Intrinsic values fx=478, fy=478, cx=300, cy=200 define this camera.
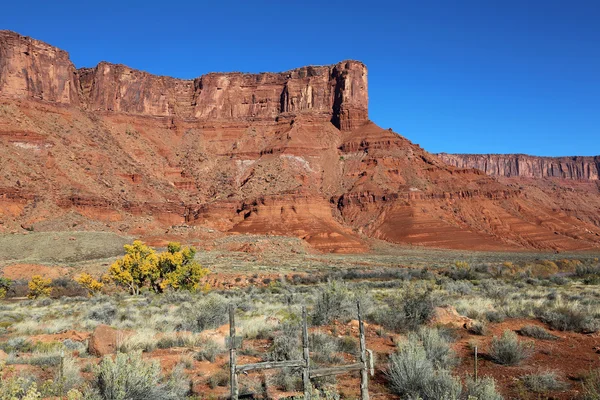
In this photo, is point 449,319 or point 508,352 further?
point 449,319

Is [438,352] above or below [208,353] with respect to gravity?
above

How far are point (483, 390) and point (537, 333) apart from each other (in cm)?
620

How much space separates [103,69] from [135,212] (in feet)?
158

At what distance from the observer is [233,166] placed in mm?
102062

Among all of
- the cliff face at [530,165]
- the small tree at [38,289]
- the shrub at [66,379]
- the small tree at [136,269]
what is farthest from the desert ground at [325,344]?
the cliff face at [530,165]

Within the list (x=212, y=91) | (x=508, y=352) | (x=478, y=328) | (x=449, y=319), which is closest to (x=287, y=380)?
(x=508, y=352)

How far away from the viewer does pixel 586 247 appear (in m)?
75.2

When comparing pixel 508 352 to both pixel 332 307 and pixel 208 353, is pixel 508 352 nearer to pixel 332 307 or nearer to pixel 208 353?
→ pixel 332 307

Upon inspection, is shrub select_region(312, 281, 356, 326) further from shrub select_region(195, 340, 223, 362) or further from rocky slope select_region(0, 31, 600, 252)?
rocky slope select_region(0, 31, 600, 252)

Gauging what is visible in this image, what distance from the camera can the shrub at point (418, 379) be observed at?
673 centimetres

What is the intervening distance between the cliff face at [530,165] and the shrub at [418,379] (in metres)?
183

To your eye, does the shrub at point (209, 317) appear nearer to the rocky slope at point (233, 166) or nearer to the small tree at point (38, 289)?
the small tree at point (38, 289)

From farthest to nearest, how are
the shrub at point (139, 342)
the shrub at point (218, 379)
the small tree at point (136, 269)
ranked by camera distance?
the small tree at point (136, 269), the shrub at point (139, 342), the shrub at point (218, 379)

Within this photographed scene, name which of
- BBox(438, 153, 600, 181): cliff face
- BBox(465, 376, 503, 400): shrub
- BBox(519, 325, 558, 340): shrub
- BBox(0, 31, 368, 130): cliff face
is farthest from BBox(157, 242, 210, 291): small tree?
BBox(438, 153, 600, 181): cliff face
